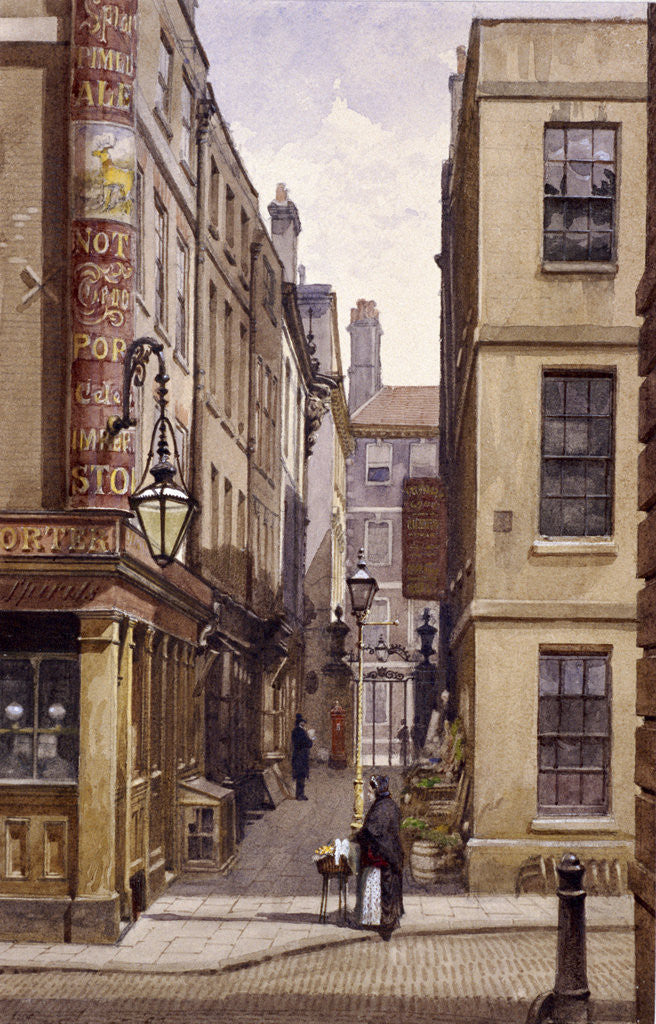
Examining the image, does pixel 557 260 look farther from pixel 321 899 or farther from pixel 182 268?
pixel 321 899

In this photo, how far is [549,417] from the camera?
9273 mm

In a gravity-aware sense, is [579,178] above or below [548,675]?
above

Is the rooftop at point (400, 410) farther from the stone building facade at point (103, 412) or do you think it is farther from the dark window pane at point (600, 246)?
the dark window pane at point (600, 246)

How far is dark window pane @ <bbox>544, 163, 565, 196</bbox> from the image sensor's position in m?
9.00

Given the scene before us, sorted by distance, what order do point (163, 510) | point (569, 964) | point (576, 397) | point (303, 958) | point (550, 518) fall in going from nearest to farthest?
point (569, 964)
point (163, 510)
point (303, 958)
point (576, 397)
point (550, 518)

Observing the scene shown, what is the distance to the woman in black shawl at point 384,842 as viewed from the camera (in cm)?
888

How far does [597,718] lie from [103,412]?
382 cm

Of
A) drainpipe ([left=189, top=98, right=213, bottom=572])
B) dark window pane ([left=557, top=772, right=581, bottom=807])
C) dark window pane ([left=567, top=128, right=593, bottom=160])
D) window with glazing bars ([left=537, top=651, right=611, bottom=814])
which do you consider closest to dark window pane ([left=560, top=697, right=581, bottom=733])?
window with glazing bars ([left=537, top=651, right=611, bottom=814])

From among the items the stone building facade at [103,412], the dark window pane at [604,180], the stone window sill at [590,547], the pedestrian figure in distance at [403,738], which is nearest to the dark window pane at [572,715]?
the stone window sill at [590,547]

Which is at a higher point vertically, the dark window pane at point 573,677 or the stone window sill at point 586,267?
the stone window sill at point 586,267

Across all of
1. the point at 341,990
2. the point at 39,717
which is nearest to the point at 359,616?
the point at 39,717

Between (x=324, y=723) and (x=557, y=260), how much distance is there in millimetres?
3423

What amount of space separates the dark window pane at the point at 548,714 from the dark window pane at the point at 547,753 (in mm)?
86

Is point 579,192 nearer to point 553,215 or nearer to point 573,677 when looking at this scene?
point 553,215
